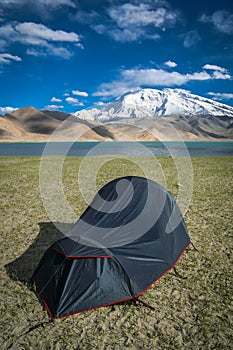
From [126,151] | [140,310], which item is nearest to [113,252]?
[140,310]

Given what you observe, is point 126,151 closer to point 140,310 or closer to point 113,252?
point 113,252

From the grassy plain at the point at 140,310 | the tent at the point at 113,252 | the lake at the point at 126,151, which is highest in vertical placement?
the lake at the point at 126,151

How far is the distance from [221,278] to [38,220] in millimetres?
7582

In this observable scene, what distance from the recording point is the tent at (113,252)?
5.33 m

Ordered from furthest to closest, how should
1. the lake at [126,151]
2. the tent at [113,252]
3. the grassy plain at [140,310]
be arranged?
the lake at [126,151] → the tent at [113,252] → the grassy plain at [140,310]

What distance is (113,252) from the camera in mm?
5605

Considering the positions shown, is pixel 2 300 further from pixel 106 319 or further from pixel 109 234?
pixel 109 234

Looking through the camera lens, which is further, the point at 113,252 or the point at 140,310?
the point at 113,252

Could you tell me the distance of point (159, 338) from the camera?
4.77 meters

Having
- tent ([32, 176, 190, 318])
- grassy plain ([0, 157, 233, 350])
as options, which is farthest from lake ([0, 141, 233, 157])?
tent ([32, 176, 190, 318])

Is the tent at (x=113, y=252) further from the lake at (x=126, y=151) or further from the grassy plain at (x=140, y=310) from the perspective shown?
the lake at (x=126, y=151)

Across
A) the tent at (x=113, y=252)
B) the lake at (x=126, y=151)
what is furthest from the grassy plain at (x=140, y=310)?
the lake at (x=126, y=151)

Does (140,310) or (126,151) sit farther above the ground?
(126,151)

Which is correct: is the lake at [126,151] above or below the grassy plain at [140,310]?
above
